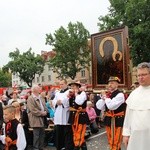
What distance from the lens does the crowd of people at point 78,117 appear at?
5.29 m

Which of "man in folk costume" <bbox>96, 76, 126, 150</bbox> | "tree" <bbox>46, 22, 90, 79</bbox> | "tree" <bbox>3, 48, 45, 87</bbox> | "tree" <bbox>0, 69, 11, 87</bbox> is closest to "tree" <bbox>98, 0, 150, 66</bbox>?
"tree" <bbox>46, 22, 90, 79</bbox>

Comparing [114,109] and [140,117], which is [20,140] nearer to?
[140,117]

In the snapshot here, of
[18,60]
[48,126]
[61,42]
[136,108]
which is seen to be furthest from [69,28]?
[136,108]

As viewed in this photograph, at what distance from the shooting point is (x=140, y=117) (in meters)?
5.24

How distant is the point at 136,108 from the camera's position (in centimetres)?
536

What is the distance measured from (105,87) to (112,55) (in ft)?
2.46

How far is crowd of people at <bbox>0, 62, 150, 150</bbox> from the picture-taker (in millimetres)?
5285

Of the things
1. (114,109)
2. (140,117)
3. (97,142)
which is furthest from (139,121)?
(97,142)

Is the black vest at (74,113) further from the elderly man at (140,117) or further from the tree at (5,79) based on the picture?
the tree at (5,79)

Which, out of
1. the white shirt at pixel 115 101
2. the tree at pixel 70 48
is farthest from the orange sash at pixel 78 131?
the tree at pixel 70 48

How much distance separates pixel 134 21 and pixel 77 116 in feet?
81.5

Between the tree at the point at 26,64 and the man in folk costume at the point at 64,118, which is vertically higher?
the tree at the point at 26,64

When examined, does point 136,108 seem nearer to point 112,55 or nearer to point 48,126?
point 112,55

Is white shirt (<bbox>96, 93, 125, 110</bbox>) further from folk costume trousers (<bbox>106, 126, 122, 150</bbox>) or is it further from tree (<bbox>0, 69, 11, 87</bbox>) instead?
tree (<bbox>0, 69, 11, 87</bbox>)
